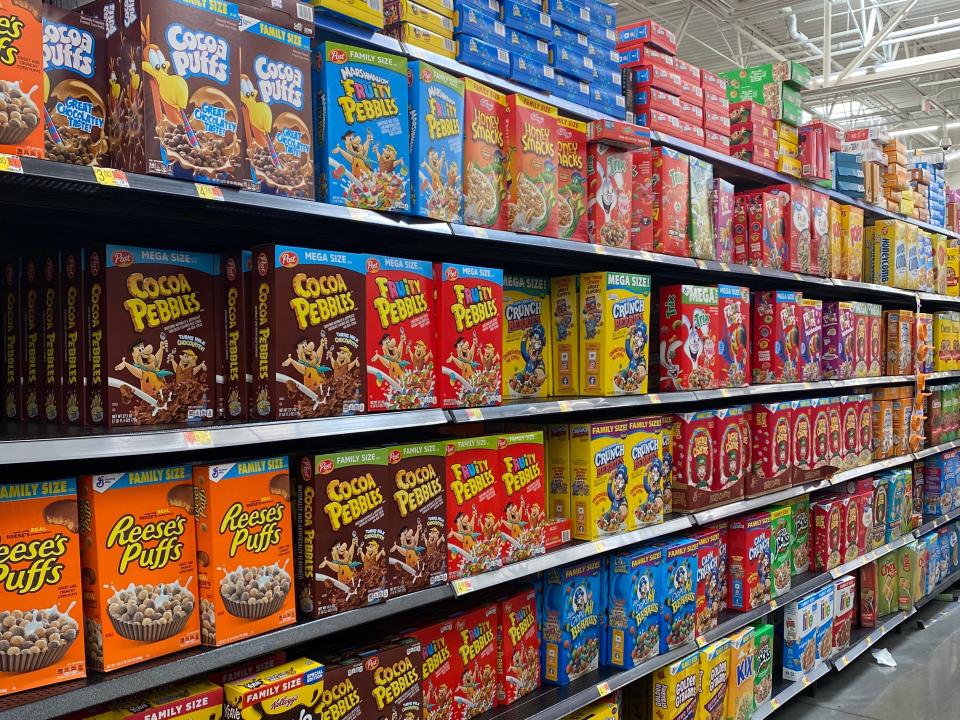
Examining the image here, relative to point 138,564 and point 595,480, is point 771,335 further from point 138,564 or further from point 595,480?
point 138,564

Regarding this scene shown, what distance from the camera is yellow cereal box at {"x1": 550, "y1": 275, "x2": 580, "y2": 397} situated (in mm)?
2805

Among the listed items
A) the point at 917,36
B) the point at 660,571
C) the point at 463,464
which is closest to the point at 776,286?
the point at 660,571

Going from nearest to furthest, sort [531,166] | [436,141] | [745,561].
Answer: [436,141] → [531,166] → [745,561]

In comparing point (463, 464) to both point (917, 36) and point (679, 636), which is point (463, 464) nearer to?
point (679, 636)

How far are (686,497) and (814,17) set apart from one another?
29.7ft

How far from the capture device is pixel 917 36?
859 centimetres

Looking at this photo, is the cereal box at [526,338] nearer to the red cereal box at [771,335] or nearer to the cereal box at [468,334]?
the cereal box at [468,334]

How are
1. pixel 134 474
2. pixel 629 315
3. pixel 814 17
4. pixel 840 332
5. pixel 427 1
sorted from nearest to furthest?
1. pixel 134 474
2. pixel 427 1
3. pixel 629 315
4. pixel 840 332
5. pixel 814 17

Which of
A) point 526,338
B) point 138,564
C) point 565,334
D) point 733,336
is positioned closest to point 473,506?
point 526,338

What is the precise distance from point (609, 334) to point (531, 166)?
0.66 m

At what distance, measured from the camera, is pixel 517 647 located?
2480mm

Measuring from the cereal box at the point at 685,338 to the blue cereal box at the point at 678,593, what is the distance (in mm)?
629

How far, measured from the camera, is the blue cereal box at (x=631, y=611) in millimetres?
2785

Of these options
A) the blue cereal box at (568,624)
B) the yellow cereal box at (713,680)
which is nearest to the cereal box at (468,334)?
the blue cereal box at (568,624)
